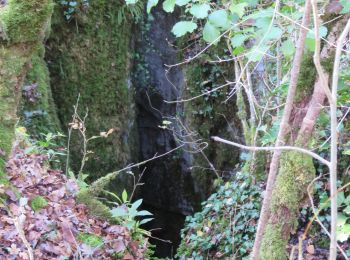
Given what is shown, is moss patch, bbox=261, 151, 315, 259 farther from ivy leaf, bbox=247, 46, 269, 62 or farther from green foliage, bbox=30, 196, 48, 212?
green foliage, bbox=30, 196, 48, 212

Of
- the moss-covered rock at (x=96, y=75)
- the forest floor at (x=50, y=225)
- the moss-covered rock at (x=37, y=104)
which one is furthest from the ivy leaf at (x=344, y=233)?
the moss-covered rock at (x=96, y=75)

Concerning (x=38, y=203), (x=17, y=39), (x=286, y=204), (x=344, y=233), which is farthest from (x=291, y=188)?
(x=38, y=203)

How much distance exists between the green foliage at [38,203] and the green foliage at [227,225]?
1.99 meters

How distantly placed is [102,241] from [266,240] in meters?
1.32

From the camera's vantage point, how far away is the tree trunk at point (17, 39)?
2.20m

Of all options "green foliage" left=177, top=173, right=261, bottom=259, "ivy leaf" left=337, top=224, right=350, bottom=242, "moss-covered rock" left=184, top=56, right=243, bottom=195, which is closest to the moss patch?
"ivy leaf" left=337, top=224, right=350, bottom=242

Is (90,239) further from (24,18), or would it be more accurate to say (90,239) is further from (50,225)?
(24,18)

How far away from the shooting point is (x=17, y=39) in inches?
88.2

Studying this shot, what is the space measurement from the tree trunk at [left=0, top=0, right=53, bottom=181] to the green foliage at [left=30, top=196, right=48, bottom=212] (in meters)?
0.79

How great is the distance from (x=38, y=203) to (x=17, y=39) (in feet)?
4.10

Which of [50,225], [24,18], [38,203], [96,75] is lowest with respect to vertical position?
[50,225]

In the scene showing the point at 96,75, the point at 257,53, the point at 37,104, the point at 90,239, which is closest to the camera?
A: the point at 257,53

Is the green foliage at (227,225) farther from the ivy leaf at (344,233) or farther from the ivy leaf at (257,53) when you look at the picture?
the ivy leaf at (257,53)

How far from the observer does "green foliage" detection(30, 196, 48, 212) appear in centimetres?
282
